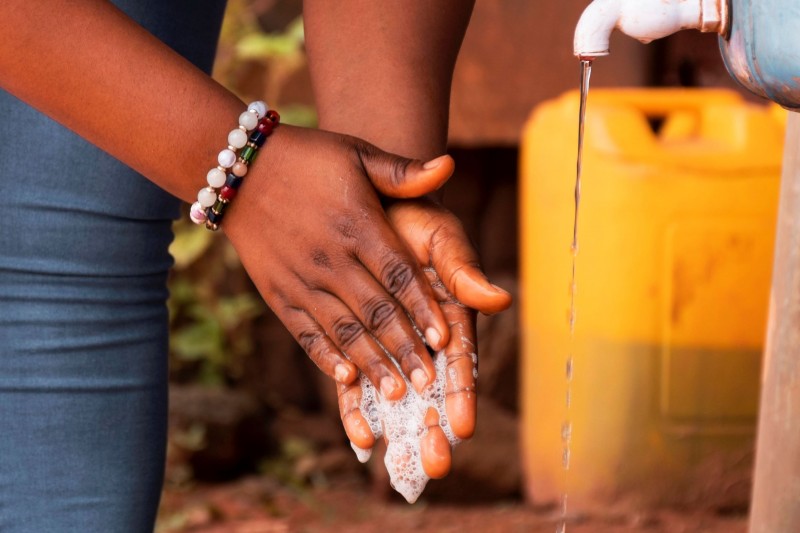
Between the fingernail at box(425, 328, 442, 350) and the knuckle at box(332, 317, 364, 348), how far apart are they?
0.05 m

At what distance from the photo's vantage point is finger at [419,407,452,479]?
0.91 metres

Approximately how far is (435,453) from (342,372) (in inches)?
4.1

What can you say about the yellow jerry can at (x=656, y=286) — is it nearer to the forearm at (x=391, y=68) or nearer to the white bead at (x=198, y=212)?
the forearm at (x=391, y=68)

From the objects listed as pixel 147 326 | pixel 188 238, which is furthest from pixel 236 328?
pixel 147 326

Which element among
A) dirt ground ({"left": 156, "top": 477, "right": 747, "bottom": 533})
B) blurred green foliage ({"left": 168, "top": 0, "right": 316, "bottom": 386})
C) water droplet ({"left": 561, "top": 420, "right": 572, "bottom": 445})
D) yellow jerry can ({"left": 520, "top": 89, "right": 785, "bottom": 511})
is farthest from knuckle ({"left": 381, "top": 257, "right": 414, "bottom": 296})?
blurred green foliage ({"left": 168, "top": 0, "right": 316, "bottom": 386})

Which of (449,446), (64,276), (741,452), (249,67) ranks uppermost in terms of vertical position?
(249,67)

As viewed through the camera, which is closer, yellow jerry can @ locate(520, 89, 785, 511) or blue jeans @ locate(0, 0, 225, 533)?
blue jeans @ locate(0, 0, 225, 533)

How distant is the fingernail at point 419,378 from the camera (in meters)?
0.92

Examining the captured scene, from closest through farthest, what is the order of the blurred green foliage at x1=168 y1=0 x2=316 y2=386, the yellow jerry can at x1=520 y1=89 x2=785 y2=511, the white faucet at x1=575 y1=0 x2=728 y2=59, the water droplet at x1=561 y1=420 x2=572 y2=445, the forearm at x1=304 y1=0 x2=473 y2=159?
the white faucet at x1=575 y1=0 x2=728 y2=59, the forearm at x1=304 y1=0 x2=473 y2=159, the water droplet at x1=561 y1=420 x2=572 y2=445, the yellow jerry can at x1=520 y1=89 x2=785 y2=511, the blurred green foliage at x1=168 y1=0 x2=316 y2=386

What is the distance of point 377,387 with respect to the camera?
0.93 metres

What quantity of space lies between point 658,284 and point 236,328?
1.28 m

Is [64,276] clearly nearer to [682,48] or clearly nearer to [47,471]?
[47,471]

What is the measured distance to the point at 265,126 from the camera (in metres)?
0.95

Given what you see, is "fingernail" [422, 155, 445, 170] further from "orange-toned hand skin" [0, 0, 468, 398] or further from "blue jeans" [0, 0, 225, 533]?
"blue jeans" [0, 0, 225, 533]
